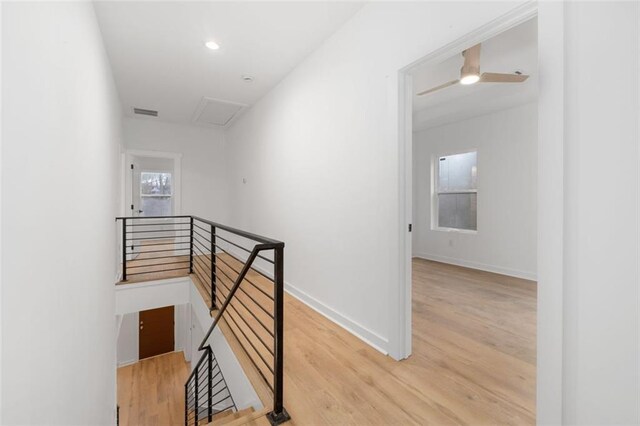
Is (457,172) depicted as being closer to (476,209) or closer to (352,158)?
(476,209)

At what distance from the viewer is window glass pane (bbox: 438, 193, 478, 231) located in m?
5.25

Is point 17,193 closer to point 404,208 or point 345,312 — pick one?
point 404,208

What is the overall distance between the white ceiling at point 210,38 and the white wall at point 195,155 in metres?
1.34

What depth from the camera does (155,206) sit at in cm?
780

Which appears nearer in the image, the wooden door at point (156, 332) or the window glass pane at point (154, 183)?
the wooden door at point (156, 332)

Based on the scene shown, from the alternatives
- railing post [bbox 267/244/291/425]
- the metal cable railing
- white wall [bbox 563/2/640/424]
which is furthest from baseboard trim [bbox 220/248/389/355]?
white wall [bbox 563/2/640/424]

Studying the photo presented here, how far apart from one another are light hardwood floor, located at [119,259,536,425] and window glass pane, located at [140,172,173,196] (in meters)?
6.42

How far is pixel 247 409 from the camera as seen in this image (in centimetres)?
188

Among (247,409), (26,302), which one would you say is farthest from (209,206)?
(26,302)

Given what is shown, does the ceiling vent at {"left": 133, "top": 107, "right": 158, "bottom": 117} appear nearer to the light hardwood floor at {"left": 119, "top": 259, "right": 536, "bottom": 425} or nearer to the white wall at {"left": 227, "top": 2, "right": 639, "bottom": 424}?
the white wall at {"left": 227, "top": 2, "right": 639, "bottom": 424}

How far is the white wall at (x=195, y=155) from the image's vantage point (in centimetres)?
548

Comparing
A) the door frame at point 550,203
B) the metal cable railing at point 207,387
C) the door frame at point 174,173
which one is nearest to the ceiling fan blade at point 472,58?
the door frame at point 550,203

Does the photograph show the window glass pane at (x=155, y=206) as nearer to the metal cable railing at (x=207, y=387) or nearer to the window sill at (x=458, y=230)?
the metal cable railing at (x=207, y=387)

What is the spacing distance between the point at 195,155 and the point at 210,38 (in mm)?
3446
